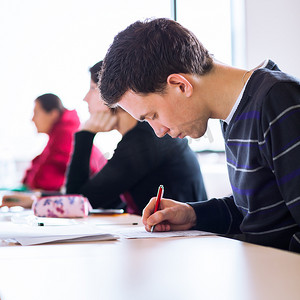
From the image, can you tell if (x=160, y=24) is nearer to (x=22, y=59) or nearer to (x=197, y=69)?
(x=197, y=69)

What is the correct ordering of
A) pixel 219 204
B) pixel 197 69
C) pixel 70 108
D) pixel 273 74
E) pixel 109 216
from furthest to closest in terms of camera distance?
pixel 70 108, pixel 109 216, pixel 219 204, pixel 197 69, pixel 273 74

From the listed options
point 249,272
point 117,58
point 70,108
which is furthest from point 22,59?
point 249,272

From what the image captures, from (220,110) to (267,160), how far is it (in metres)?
0.25

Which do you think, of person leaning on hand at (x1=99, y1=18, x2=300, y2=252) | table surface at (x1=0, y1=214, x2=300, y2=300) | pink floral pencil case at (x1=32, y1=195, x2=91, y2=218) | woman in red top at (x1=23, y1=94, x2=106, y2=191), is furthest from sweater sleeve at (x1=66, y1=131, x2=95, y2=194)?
table surface at (x1=0, y1=214, x2=300, y2=300)

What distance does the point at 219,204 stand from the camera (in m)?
1.46

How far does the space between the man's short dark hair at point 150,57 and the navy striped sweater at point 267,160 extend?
17cm

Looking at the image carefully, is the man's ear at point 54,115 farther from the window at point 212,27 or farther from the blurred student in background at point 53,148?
the window at point 212,27

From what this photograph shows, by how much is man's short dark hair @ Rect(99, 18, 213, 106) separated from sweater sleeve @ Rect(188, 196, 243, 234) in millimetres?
347

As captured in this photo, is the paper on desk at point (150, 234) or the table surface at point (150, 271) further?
the paper on desk at point (150, 234)

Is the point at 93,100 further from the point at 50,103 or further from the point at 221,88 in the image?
the point at 50,103

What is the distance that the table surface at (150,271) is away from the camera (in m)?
0.68

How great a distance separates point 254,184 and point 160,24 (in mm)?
467

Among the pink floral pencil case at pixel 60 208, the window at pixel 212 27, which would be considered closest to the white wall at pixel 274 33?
the window at pixel 212 27

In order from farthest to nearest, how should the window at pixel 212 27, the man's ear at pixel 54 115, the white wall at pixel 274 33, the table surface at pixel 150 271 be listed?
the man's ear at pixel 54 115, the window at pixel 212 27, the white wall at pixel 274 33, the table surface at pixel 150 271
